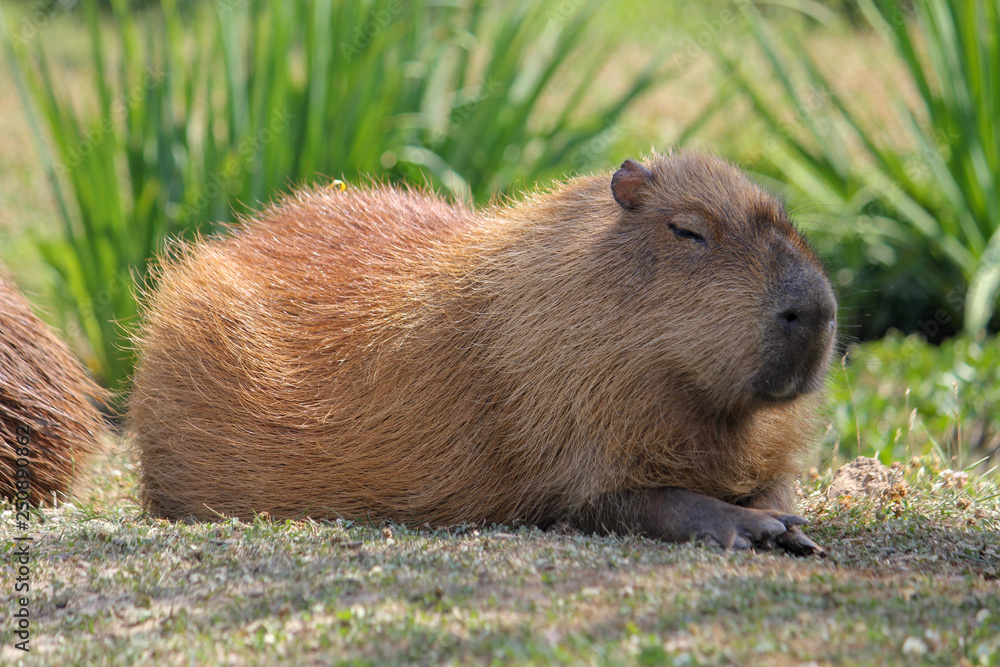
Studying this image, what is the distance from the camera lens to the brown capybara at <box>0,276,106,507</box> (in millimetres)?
3275

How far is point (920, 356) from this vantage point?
5.82 meters

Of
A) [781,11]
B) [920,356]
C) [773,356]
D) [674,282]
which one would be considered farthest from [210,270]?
[781,11]

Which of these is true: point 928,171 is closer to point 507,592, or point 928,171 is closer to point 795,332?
point 795,332

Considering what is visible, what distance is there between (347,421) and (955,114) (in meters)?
5.25

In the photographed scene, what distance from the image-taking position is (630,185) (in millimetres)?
2797

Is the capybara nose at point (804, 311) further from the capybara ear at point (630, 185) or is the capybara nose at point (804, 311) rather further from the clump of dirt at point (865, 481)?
the clump of dirt at point (865, 481)

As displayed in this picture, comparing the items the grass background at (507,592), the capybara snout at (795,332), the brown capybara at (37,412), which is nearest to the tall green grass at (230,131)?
the brown capybara at (37,412)

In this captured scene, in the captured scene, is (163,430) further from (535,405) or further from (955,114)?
(955,114)

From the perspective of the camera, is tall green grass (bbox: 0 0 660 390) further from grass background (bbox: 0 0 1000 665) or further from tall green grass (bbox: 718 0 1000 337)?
grass background (bbox: 0 0 1000 665)

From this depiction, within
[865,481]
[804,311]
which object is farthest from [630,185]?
[865,481]
